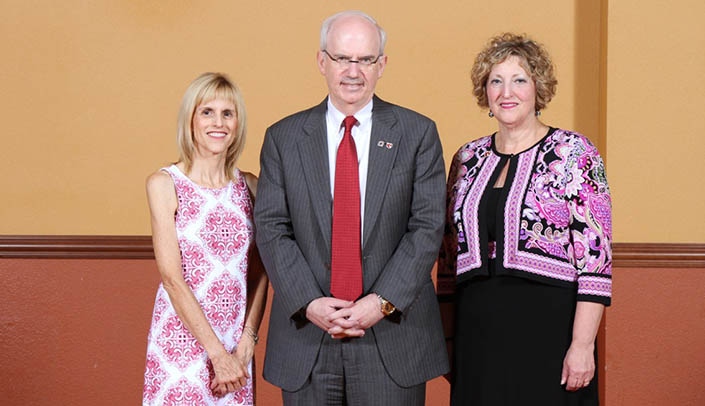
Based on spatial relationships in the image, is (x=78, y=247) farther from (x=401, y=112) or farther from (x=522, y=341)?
(x=522, y=341)

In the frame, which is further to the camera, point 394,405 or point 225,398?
point 225,398

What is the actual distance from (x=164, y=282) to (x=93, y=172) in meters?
1.74

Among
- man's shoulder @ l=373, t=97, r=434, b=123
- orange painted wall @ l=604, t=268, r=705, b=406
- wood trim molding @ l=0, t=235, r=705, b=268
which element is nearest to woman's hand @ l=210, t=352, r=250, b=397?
man's shoulder @ l=373, t=97, r=434, b=123

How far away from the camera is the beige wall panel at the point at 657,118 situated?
361cm

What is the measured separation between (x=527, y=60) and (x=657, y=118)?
4.87ft

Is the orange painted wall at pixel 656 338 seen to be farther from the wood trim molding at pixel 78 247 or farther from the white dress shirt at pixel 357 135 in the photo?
the wood trim molding at pixel 78 247

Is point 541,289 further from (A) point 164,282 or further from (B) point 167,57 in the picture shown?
(B) point 167,57

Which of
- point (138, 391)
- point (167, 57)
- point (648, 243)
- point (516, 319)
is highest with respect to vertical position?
point (167, 57)

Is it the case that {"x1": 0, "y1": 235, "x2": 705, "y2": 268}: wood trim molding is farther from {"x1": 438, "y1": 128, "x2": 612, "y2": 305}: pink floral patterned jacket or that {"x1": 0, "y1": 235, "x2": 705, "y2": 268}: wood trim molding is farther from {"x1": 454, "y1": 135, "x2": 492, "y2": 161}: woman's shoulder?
{"x1": 438, "y1": 128, "x2": 612, "y2": 305}: pink floral patterned jacket

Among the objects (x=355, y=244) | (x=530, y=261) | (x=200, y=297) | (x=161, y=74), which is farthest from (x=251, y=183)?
(x=161, y=74)

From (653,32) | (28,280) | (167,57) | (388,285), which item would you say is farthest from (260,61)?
(388,285)

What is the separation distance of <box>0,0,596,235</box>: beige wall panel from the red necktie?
5.70ft

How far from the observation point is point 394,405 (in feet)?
7.15

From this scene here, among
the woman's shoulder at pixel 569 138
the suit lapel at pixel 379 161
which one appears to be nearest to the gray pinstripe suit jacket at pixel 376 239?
the suit lapel at pixel 379 161
